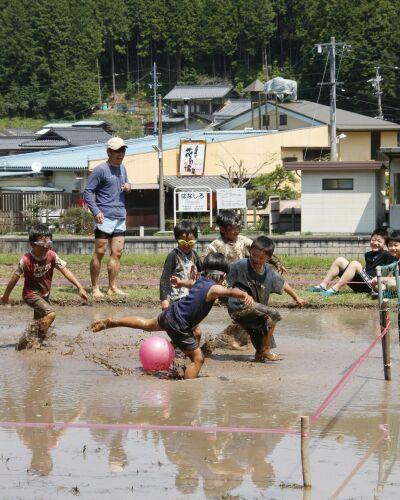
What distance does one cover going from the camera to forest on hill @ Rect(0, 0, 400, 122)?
286ft

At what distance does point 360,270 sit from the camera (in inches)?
554

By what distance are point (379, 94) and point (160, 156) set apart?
30103 mm

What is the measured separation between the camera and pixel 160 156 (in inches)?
1502

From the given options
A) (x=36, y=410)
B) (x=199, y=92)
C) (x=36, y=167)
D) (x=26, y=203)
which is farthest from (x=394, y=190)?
(x=199, y=92)

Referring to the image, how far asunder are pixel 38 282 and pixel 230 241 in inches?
81.8

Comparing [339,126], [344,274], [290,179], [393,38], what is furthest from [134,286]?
[393,38]

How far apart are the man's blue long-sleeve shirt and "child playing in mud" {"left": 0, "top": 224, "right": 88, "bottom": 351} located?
315cm

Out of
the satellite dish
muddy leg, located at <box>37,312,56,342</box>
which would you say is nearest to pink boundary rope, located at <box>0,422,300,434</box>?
muddy leg, located at <box>37,312,56,342</box>

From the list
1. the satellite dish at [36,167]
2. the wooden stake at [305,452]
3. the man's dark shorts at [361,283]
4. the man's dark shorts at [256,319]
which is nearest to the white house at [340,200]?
the satellite dish at [36,167]

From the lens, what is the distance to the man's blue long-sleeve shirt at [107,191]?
13438mm

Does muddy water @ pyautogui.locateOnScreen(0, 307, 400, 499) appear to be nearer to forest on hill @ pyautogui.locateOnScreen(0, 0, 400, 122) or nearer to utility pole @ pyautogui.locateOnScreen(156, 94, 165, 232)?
utility pole @ pyautogui.locateOnScreen(156, 94, 165, 232)

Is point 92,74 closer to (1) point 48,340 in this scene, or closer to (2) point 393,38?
(2) point 393,38

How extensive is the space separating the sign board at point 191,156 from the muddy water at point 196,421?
3169 cm

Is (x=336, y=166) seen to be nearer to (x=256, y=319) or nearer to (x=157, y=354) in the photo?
(x=256, y=319)
